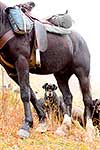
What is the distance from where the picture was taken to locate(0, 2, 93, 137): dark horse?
312 inches

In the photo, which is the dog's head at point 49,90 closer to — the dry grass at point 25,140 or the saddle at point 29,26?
the dry grass at point 25,140

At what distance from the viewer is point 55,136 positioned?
8.32m

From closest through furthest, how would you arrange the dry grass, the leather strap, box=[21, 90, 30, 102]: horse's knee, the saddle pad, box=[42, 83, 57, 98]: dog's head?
the dry grass < the leather strap < box=[21, 90, 30, 102]: horse's knee < the saddle pad < box=[42, 83, 57, 98]: dog's head

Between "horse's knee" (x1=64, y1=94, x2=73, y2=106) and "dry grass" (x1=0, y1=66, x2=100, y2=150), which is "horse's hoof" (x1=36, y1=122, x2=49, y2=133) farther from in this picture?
"horse's knee" (x1=64, y1=94, x2=73, y2=106)

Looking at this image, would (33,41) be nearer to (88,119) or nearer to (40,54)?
(40,54)

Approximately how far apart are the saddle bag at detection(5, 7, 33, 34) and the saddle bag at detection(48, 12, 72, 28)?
1.26m

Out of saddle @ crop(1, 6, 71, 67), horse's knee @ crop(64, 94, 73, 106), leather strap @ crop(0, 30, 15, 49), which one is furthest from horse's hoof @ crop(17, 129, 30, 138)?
horse's knee @ crop(64, 94, 73, 106)

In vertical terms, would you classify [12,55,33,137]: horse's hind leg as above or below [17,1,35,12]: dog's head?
below

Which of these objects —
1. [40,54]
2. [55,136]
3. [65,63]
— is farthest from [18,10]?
[55,136]

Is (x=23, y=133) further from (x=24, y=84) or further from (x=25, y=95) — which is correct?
(x=24, y=84)

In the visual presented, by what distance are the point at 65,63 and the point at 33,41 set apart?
1.04 m

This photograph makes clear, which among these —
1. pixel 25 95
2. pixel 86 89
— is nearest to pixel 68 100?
pixel 86 89

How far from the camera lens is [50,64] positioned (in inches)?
341

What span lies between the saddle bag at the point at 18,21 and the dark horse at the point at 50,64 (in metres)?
0.09
